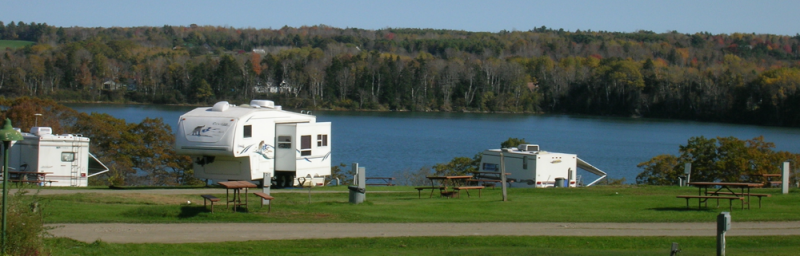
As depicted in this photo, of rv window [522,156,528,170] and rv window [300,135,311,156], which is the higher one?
rv window [300,135,311,156]

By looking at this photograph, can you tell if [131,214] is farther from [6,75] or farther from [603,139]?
[6,75]

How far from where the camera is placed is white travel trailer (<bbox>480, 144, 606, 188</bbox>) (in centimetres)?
2869

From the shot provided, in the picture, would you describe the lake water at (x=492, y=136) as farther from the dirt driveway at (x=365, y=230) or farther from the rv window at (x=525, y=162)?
the dirt driveway at (x=365, y=230)

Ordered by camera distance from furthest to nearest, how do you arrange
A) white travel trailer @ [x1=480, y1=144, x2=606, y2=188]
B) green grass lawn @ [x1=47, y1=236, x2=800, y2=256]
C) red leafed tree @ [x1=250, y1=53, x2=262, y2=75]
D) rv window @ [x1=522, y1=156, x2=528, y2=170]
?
red leafed tree @ [x1=250, y1=53, x2=262, y2=75]
rv window @ [x1=522, y1=156, x2=528, y2=170]
white travel trailer @ [x1=480, y1=144, x2=606, y2=188]
green grass lawn @ [x1=47, y1=236, x2=800, y2=256]

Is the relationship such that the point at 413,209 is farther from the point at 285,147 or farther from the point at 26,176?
the point at 26,176

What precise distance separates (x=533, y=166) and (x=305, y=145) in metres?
8.52

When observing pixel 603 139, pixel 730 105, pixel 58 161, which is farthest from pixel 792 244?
pixel 730 105

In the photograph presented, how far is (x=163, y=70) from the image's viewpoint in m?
121

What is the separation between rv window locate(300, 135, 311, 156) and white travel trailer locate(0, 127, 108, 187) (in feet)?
24.1

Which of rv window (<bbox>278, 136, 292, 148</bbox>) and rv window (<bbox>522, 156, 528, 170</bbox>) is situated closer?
rv window (<bbox>278, 136, 292, 148</bbox>)

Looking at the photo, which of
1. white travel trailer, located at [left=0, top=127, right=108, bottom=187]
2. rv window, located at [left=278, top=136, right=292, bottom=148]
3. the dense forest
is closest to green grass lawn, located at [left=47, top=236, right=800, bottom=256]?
rv window, located at [left=278, top=136, right=292, bottom=148]

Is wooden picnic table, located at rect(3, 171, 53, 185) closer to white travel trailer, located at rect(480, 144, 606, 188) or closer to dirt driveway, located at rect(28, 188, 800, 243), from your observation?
dirt driveway, located at rect(28, 188, 800, 243)

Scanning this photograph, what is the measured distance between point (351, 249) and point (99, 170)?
18.9m

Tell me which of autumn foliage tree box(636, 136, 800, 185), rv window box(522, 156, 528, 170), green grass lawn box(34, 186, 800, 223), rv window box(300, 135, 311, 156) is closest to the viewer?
green grass lawn box(34, 186, 800, 223)
